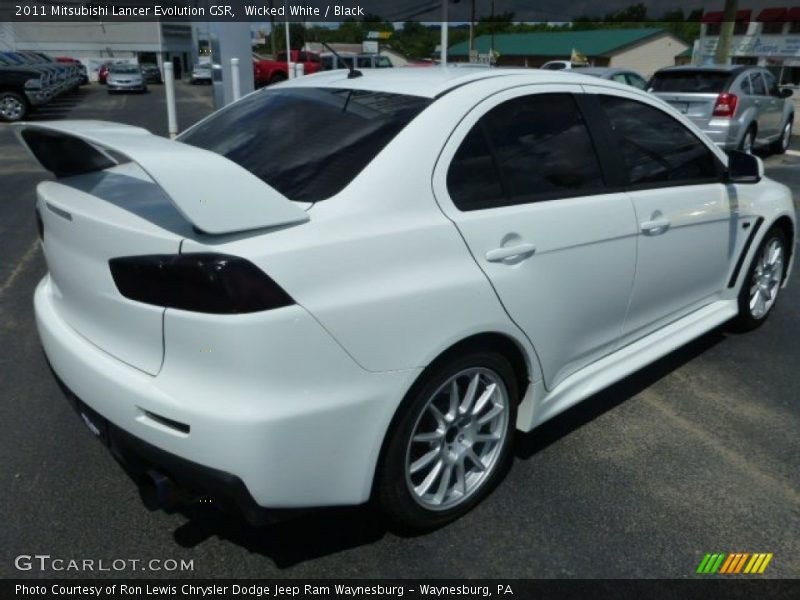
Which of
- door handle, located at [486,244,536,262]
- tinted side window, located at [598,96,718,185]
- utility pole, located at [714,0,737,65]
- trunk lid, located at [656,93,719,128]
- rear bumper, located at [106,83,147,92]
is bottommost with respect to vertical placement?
rear bumper, located at [106,83,147,92]

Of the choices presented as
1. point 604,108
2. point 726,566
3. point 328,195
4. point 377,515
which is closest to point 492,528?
point 377,515

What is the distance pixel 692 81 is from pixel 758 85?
1.73m

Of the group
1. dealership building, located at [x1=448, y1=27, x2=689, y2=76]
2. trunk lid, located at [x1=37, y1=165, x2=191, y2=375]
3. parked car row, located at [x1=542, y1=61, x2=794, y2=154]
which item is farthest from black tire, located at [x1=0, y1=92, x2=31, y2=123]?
dealership building, located at [x1=448, y1=27, x2=689, y2=76]

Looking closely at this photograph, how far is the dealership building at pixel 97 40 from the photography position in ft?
179

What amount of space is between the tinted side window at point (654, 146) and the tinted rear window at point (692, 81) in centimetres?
874

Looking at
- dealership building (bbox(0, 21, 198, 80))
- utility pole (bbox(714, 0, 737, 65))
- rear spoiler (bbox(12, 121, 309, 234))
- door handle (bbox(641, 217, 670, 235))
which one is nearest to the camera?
rear spoiler (bbox(12, 121, 309, 234))

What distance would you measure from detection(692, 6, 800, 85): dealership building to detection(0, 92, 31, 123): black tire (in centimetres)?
4290

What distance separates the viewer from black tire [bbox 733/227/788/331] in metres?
4.25

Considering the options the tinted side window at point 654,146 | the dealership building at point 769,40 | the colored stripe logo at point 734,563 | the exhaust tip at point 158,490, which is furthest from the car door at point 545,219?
the dealership building at point 769,40

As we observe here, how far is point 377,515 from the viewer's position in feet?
8.63

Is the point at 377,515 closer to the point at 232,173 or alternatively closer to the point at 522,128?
the point at 232,173

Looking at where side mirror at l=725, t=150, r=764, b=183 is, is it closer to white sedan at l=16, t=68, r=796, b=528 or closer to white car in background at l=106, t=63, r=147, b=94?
white sedan at l=16, t=68, r=796, b=528

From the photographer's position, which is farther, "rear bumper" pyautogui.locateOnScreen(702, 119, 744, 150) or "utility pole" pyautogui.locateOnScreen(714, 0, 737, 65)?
"utility pole" pyautogui.locateOnScreen(714, 0, 737, 65)

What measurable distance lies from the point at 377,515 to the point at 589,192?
1597 mm
